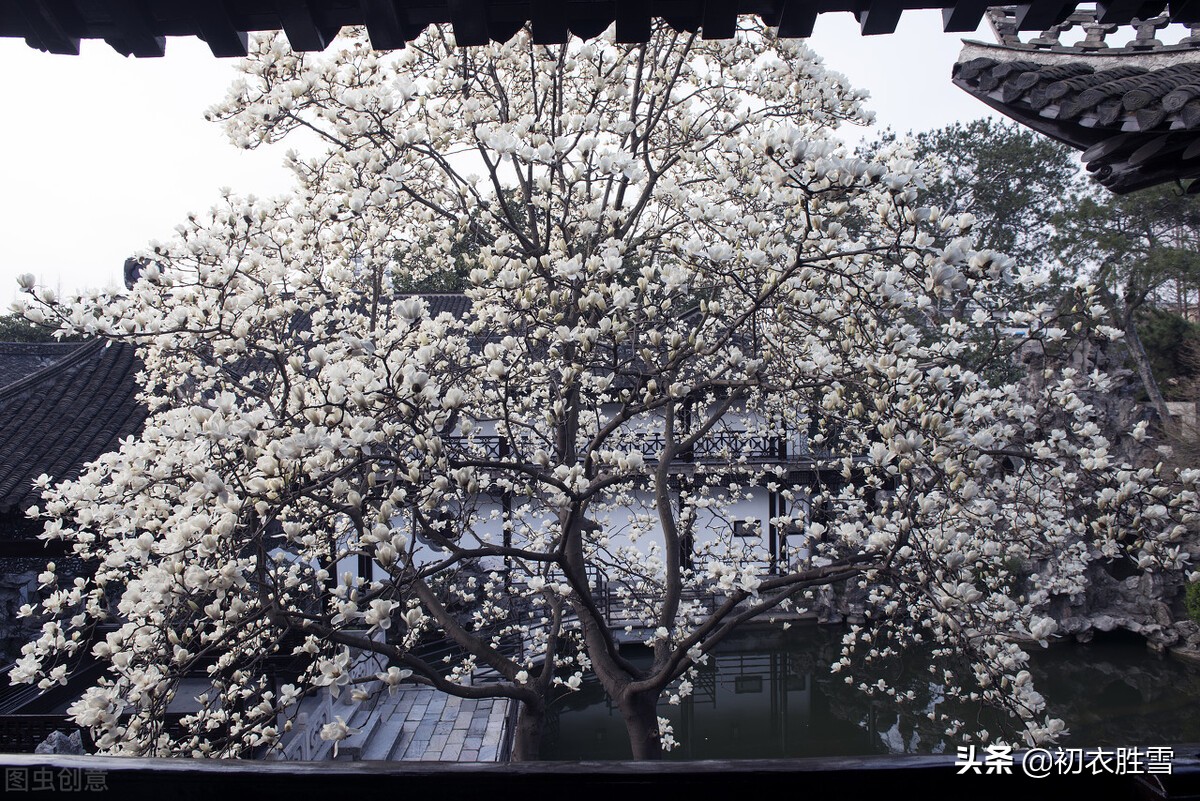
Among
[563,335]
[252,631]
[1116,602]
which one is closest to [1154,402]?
[1116,602]

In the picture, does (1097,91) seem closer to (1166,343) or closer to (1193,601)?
(1193,601)

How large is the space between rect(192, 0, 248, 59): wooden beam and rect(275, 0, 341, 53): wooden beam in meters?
0.13

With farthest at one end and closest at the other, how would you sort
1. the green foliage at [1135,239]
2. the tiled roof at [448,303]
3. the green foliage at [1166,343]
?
the green foliage at [1166,343], the tiled roof at [448,303], the green foliage at [1135,239]

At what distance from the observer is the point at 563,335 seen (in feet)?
10.5

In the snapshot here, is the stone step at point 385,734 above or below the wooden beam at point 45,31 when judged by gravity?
below

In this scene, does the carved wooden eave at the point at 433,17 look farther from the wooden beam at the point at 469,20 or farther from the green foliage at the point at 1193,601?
the green foliage at the point at 1193,601

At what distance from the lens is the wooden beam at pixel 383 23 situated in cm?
178

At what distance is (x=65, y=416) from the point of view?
8031 mm

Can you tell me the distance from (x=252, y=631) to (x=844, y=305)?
3551mm

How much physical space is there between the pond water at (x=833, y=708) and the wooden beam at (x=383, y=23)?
11091 mm

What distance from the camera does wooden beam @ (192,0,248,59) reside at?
178 cm

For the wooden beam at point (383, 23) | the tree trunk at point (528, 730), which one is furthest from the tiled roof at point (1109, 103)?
the tree trunk at point (528, 730)

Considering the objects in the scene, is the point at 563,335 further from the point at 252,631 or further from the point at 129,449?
the point at 129,449

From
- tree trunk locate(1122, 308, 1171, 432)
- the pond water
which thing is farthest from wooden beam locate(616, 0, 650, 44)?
tree trunk locate(1122, 308, 1171, 432)
